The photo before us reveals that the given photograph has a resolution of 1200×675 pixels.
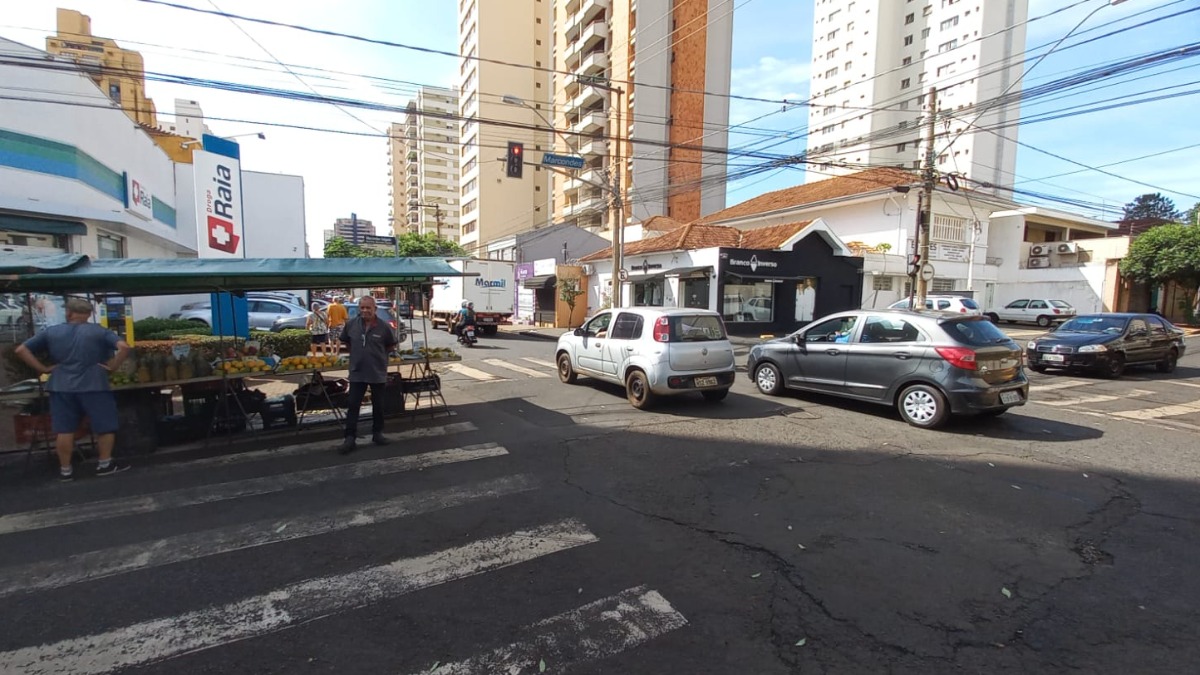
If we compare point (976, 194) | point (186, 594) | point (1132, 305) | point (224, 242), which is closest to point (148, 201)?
point (224, 242)

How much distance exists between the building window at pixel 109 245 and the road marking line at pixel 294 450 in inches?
558

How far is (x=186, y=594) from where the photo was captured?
3283mm

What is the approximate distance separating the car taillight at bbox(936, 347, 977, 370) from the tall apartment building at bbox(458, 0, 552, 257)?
5662 centimetres

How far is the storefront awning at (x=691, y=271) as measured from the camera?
21.7 m

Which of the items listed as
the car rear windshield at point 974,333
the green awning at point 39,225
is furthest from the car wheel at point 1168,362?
the green awning at point 39,225

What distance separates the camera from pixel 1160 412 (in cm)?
898

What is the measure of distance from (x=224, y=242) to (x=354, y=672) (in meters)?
13.5

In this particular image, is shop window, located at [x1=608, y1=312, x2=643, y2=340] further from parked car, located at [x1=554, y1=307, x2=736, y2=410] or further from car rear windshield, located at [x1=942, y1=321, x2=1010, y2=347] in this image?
car rear windshield, located at [x1=942, y1=321, x2=1010, y2=347]

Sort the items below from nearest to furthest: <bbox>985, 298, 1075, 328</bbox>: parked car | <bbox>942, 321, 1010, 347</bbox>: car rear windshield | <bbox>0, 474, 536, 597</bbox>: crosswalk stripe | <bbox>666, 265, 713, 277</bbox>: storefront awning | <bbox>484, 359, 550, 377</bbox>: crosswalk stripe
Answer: <bbox>0, 474, 536, 597</bbox>: crosswalk stripe
<bbox>942, 321, 1010, 347</bbox>: car rear windshield
<bbox>484, 359, 550, 377</bbox>: crosswalk stripe
<bbox>666, 265, 713, 277</bbox>: storefront awning
<bbox>985, 298, 1075, 328</bbox>: parked car

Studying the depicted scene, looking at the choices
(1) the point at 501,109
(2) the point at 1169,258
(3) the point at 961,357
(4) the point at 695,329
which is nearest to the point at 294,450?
(4) the point at 695,329

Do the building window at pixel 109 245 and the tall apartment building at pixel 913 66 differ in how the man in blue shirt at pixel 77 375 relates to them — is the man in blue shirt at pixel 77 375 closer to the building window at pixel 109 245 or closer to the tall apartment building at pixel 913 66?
the building window at pixel 109 245

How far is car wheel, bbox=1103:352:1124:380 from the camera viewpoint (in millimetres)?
12406

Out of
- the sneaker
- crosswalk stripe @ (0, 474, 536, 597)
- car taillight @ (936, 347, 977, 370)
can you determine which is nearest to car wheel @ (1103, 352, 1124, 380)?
car taillight @ (936, 347, 977, 370)

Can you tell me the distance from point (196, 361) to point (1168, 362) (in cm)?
2038
